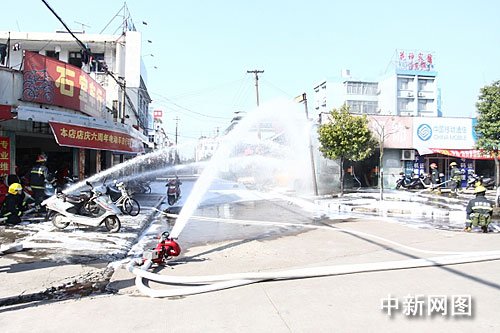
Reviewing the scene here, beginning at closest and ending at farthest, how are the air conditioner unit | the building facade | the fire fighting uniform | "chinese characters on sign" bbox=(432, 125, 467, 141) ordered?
the fire fighting uniform → the building facade → the air conditioner unit → "chinese characters on sign" bbox=(432, 125, 467, 141)

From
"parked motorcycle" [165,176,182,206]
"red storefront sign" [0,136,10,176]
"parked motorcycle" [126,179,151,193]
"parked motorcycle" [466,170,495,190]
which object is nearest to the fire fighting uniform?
"red storefront sign" [0,136,10,176]

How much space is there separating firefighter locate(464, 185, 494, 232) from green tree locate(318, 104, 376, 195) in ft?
37.2

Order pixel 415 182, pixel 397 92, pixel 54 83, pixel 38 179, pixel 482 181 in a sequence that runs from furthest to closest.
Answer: pixel 397 92 < pixel 415 182 < pixel 482 181 < pixel 54 83 < pixel 38 179

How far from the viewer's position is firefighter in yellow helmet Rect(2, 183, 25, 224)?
10.6 m

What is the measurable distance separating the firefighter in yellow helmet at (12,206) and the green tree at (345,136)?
51.1ft

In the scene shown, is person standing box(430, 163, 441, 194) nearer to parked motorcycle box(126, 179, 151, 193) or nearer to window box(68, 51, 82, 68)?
parked motorcycle box(126, 179, 151, 193)

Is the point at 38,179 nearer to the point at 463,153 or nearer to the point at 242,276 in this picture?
the point at 242,276

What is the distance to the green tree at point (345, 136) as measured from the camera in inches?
856

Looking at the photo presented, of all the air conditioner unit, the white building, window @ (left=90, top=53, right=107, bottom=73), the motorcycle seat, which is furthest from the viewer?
the white building

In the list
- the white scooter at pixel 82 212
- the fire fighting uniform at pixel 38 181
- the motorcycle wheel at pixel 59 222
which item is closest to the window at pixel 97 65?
the fire fighting uniform at pixel 38 181

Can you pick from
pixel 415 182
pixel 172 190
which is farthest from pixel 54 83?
pixel 415 182

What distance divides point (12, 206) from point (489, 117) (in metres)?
16.4

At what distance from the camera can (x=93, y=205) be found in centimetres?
1032

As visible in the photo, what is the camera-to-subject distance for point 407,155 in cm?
2617
